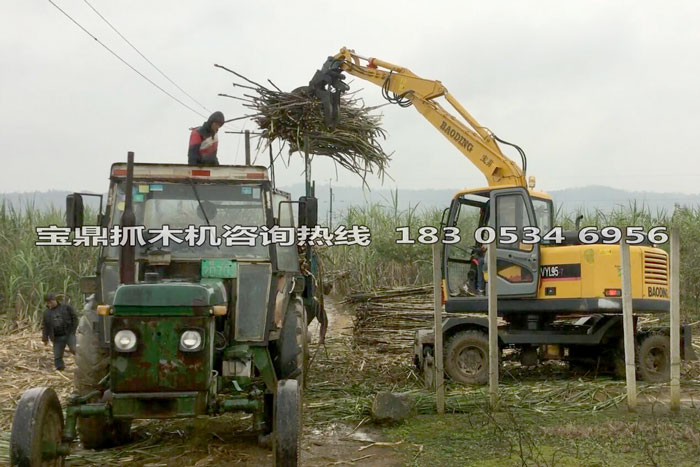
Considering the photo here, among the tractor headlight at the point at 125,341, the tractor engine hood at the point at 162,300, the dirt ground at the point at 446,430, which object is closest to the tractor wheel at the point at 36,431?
→ the tractor headlight at the point at 125,341

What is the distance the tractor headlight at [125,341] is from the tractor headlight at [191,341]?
0.31 m

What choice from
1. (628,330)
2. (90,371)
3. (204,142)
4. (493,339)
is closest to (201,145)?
(204,142)

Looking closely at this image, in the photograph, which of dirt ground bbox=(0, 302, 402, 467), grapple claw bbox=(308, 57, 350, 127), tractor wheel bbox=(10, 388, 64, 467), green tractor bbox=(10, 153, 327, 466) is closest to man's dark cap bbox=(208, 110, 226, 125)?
green tractor bbox=(10, 153, 327, 466)

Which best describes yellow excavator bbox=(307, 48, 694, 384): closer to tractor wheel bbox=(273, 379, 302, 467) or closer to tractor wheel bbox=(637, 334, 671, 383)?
tractor wheel bbox=(637, 334, 671, 383)

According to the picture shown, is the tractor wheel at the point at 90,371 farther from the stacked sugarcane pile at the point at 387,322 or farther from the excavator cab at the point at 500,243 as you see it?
the stacked sugarcane pile at the point at 387,322

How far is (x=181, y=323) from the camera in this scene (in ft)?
15.9

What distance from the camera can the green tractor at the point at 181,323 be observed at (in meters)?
4.77

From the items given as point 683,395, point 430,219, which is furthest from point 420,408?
point 430,219

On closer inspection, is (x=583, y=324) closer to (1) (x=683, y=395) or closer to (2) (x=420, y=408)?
(1) (x=683, y=395)

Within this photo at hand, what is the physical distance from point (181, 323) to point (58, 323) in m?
5.62

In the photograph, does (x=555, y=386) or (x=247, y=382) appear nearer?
(x=247, y=382)

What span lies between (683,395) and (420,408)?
3.13m

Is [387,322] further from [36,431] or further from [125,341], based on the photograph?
[36,431]

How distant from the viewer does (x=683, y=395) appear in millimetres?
8133
